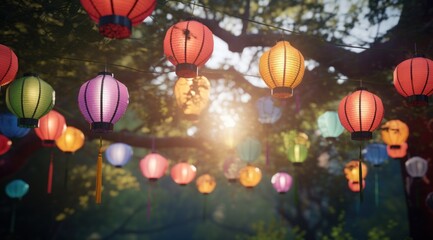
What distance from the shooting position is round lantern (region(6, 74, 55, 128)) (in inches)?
203

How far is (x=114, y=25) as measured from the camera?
134 inches

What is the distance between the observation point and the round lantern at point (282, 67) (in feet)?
16.6

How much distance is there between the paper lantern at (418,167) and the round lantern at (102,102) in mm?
6532

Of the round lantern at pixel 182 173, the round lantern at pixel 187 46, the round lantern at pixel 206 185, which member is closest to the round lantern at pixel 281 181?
the round lantern at pixel 206 185

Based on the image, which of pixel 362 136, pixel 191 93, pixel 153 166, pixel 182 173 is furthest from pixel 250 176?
pixel 362 136

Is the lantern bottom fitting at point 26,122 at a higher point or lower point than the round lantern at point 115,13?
lower

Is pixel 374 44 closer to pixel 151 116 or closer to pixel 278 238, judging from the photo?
pixel 151 116

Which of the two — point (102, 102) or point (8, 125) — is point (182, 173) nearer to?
point (8, 125)

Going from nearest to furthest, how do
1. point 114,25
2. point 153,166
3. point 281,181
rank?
point 114,25, point 153,166, point 281,181

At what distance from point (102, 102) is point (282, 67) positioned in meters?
2.01

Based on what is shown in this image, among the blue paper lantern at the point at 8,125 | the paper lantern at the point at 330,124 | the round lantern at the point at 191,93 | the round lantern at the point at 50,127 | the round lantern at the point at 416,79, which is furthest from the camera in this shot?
the paper lantern at the point at 330,124

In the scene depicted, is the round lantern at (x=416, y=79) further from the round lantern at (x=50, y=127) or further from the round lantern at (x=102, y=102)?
the round lantern at (x=50, y=127)

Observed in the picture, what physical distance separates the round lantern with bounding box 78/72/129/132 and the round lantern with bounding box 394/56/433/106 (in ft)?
10.9

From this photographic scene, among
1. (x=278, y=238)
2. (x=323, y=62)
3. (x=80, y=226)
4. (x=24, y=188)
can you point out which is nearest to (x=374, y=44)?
(x=323, y=62)
